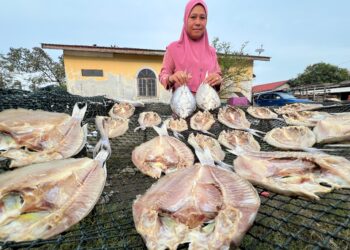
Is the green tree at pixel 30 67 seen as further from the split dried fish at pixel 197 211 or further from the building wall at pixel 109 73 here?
the split dried fish at pixel 197 211

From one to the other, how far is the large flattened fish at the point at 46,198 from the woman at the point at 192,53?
183cm

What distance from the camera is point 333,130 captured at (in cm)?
159

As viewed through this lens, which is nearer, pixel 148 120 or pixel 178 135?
pixel 178 135

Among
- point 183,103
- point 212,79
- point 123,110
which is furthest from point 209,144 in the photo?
point 123,110

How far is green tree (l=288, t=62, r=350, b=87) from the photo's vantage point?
29.7 metres

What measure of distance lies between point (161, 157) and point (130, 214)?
0.43 meters

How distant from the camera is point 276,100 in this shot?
11875 mm

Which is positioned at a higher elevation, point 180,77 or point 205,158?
point 180,77

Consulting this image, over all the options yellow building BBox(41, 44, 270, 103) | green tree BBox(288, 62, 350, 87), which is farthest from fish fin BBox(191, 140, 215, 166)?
green tree BBox(288, 62, 350, 87)

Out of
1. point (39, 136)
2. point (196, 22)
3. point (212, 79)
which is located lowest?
point (39, 136)

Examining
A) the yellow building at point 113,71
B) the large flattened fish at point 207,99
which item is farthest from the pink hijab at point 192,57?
the yellow building at point 113,71

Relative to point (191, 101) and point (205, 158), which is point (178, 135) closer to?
point (191, 101)

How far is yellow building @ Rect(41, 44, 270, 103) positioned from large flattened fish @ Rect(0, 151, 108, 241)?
11.0 m

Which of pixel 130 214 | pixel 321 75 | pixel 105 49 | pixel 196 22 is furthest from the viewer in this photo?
pixel 321 75
